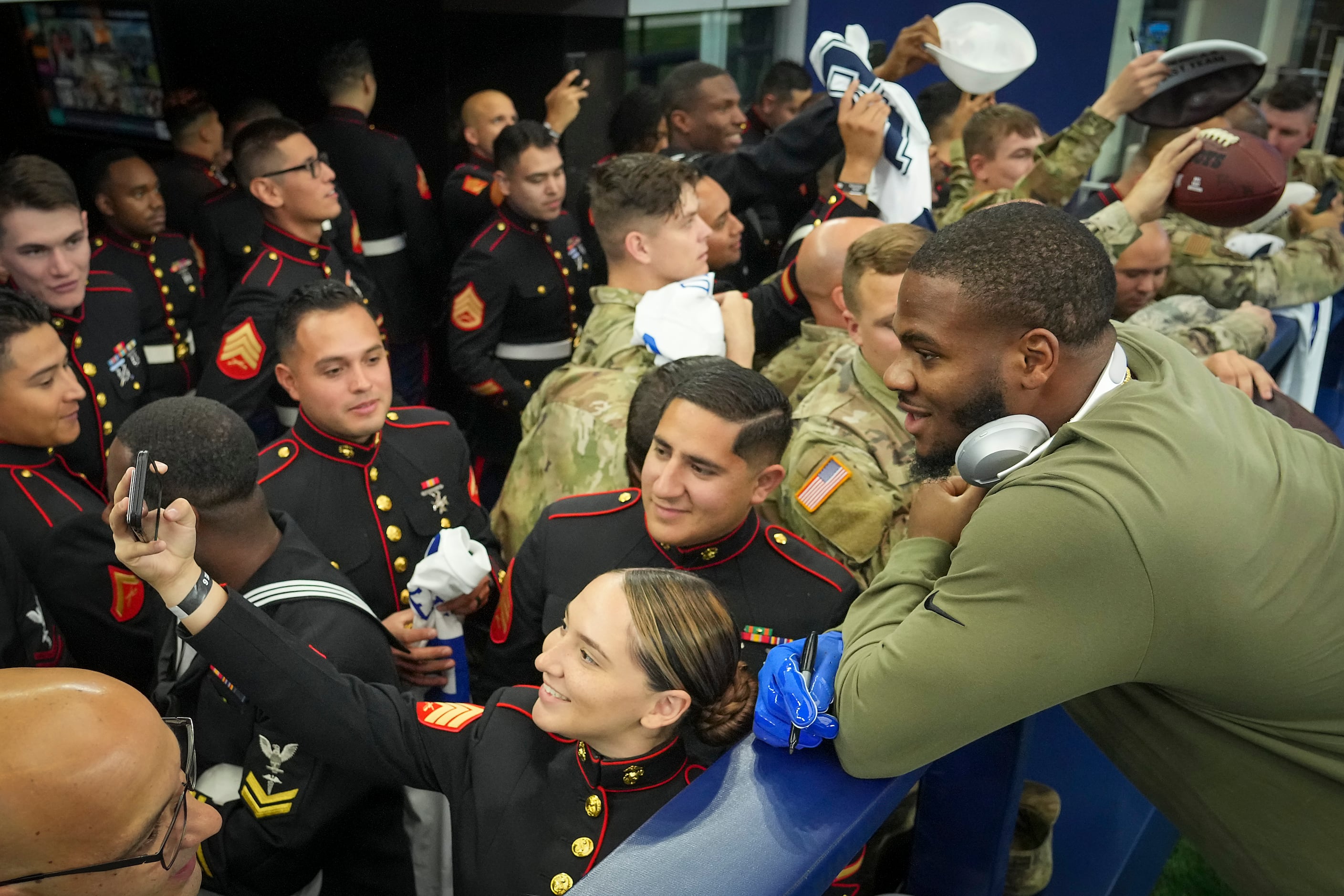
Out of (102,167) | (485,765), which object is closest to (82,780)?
(485,765)

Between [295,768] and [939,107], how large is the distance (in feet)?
17.2

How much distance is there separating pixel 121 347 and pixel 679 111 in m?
2.91

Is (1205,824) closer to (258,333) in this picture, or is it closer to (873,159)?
(873,159)

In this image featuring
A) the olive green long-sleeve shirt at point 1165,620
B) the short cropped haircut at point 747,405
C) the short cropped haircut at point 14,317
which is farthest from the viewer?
the short cropped haircut at point 14,317

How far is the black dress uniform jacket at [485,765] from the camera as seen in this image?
1.58 metres

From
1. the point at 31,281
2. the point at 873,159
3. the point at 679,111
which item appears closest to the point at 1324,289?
the point at 873,159

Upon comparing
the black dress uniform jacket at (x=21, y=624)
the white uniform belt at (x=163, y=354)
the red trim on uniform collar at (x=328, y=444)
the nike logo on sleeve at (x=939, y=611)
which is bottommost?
the white uniform belt at (x=163, y=354)

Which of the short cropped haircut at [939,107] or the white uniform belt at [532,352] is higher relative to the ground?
the short cropped haircut at [939,107]

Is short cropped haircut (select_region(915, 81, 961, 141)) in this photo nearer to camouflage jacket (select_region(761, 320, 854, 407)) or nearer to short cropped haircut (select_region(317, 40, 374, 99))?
short cropped haircut (select_region(317, 40, 374, 99))

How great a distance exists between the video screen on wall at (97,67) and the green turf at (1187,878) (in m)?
5.50

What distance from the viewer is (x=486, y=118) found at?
16.4 feet

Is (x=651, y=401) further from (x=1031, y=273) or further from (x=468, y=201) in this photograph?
(x=468, y=201)

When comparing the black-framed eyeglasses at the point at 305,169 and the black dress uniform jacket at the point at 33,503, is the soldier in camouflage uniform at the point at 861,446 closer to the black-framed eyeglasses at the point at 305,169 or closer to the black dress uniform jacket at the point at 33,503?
the black dress uniform jacket at the point at 33,503

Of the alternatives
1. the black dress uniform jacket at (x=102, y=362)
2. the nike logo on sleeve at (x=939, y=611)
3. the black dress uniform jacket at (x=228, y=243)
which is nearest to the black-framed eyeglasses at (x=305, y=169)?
the black dress uniform jacket at (x=228, y=243)
